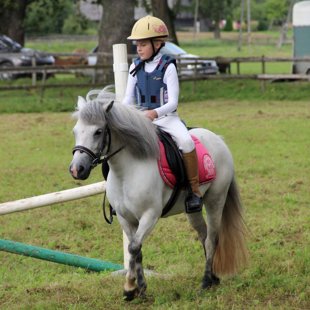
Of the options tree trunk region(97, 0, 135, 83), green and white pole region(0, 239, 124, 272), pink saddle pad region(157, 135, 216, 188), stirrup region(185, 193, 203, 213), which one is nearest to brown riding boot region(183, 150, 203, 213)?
stirrup region(185, 193, 203, 213)

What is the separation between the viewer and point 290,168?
1198cm

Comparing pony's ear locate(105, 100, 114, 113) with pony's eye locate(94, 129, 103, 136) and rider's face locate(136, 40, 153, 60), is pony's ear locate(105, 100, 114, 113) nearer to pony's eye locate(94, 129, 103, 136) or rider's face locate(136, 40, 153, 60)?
pony's eye locate(94, 129, 103, 136)

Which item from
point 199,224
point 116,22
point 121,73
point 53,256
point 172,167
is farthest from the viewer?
point 116,22

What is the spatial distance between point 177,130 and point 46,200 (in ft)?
4.35

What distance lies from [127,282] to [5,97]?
62.0 feet

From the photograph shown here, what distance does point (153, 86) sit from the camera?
18.8 ft

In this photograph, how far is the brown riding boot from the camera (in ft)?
18.6

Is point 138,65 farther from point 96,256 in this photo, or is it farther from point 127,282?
point 96,256

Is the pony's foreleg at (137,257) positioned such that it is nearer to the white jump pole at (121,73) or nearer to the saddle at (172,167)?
the saddle at (172,167)

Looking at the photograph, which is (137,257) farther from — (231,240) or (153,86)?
(153,86)

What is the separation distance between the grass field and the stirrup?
630 millimetres

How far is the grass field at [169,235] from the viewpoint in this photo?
223 inches

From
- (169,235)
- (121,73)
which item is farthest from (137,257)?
(169,235)

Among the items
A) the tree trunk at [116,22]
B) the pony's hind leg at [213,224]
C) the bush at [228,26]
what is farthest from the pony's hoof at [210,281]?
the bush at [228,26]
